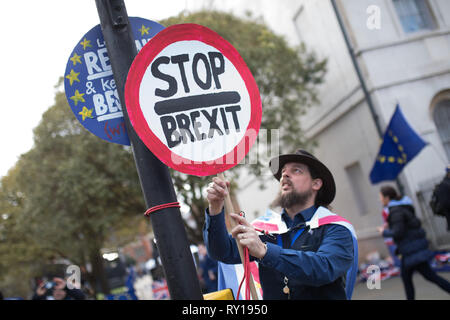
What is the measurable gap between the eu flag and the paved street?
2.30m

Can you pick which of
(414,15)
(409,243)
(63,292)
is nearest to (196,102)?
(409,243)

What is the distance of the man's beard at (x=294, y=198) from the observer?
9.64 feet

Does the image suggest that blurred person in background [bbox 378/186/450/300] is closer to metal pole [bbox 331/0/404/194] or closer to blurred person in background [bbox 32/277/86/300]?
blurred person in background [bbox 32/277/86/300]

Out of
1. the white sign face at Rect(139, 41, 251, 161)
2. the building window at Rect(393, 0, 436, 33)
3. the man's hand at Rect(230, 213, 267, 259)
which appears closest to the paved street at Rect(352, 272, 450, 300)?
the man's hand at Rect(230, 213, 267, 259)

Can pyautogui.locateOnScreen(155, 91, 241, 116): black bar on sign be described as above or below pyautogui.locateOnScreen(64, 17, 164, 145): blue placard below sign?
below

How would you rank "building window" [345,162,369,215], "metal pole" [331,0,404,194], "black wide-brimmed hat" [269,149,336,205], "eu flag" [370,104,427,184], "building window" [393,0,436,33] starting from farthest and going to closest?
"building window" [345,162,369,215] → "building window" [393,0,436,33] → "metal pole" [331,0,404,194] → "eu flag" [370,104,427,184] → "black wide-brimmed hat" [269,149,336,205]

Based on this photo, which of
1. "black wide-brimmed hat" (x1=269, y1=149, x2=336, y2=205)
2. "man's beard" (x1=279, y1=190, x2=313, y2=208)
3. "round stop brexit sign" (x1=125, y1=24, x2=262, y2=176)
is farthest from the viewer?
"black wide-brimmed hat" (x1=269, y1=149, x2=336, y2=205)

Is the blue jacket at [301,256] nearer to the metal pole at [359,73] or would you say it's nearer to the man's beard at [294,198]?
the man's beard at [294,198]

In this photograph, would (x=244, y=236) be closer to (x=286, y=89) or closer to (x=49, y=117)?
(x=286, y=89)

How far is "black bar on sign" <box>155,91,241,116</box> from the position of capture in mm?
2205

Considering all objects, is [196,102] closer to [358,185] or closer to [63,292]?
[63,292]

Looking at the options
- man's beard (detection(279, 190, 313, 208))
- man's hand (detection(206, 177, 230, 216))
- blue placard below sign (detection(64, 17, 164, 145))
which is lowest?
man's beard (detection(279, 190, 313, 208))

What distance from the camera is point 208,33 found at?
2.35 meters
